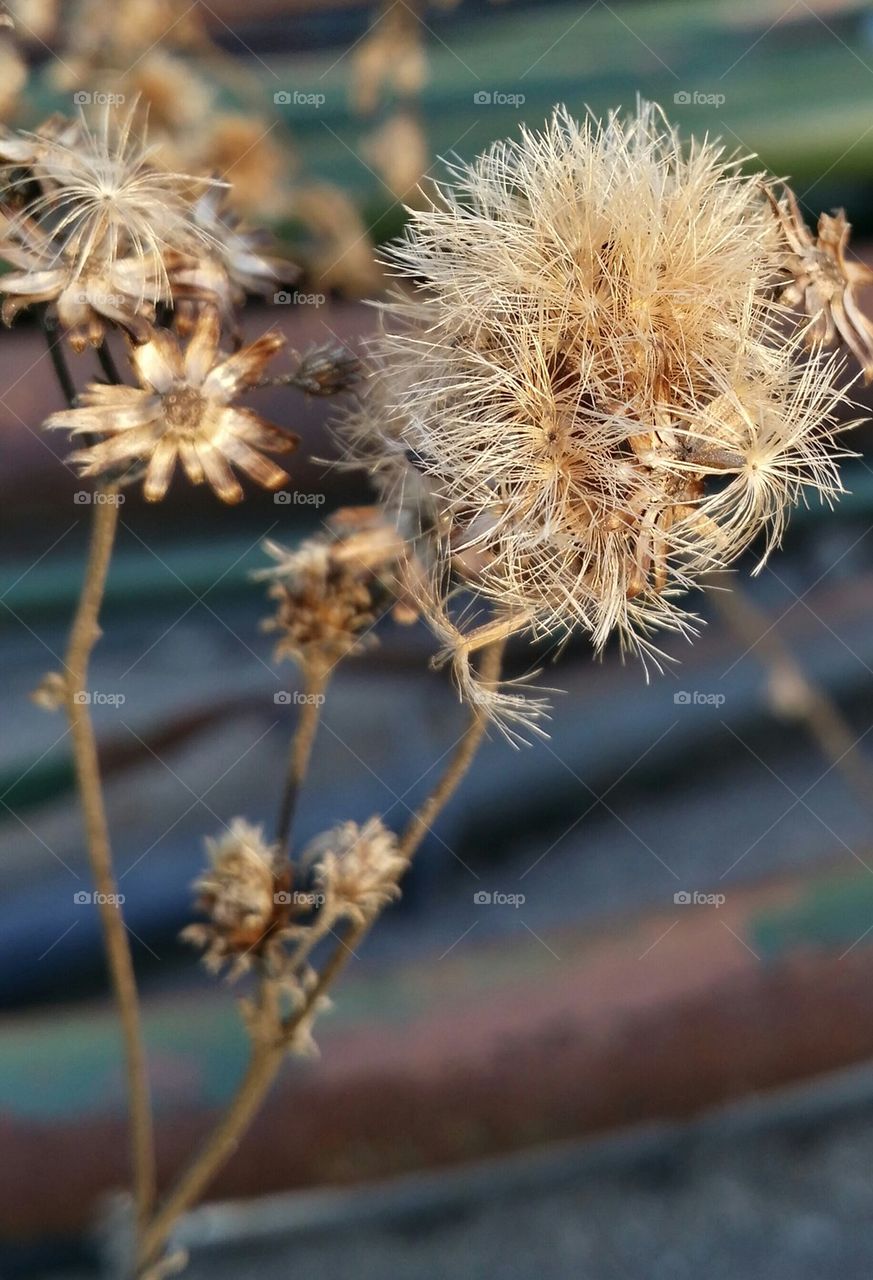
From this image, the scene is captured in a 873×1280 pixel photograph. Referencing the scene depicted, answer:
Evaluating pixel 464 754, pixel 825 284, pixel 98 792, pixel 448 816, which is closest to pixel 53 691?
pixel 98 792

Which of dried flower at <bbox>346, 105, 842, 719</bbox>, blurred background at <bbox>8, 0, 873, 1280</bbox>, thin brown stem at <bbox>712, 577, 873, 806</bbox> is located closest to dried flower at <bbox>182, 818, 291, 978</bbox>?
dried flower at <bbox>346, 105, 842, 719</bbox>

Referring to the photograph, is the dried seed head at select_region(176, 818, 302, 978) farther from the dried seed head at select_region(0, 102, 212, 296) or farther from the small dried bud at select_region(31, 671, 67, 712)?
the dried seed head at select_region(0, 102, 212, 296)

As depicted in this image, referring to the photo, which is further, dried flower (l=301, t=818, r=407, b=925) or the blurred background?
the blurred background

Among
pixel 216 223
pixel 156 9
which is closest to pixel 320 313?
pixel 156 9

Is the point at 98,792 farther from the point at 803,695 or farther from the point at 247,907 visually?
the point at 803,695

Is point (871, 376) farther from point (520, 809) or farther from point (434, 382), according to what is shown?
point (520, 809)

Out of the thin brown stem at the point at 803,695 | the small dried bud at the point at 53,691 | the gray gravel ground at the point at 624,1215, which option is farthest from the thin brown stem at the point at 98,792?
the thin brown stem at the point at 803,695
